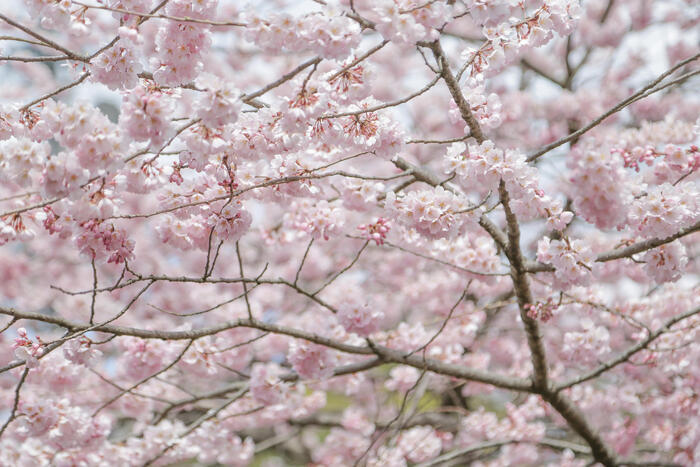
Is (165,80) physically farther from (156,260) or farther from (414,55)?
(414,55)

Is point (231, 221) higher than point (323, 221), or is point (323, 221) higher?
point (323, 221)

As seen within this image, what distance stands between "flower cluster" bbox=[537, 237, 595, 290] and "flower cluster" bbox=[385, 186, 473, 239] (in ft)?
1.15

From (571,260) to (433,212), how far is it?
536 mm

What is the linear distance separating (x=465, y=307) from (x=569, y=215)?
9.61ft

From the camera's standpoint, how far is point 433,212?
219 cm

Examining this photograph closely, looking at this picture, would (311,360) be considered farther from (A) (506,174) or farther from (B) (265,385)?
(A) (506,174)

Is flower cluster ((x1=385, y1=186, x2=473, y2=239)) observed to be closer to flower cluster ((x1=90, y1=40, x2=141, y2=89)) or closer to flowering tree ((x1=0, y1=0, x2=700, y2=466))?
flowering tree ((x1=0, y1=0, x2=700, y2=466))

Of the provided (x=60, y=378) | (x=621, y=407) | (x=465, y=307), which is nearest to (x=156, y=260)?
(x=465, y=307)

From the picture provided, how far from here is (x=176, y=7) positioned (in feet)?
6.11

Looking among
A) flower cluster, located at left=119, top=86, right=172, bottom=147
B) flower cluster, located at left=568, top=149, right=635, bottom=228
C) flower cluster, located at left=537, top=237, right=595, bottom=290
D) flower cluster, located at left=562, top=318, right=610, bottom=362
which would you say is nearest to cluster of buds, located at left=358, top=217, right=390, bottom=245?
flower cluster, located at left=537, top=237, right=595, bottom=290

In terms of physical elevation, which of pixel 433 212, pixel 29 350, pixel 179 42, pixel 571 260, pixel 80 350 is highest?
pixel 179 42

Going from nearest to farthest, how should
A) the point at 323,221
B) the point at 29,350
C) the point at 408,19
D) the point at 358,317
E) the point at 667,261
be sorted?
the point at 408,19, the point at 29,350, the point at 667,261, the point at 323,221, the point at 358,317

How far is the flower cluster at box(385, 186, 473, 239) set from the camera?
2.20 meters

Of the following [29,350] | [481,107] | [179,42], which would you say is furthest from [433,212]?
[29,350]
